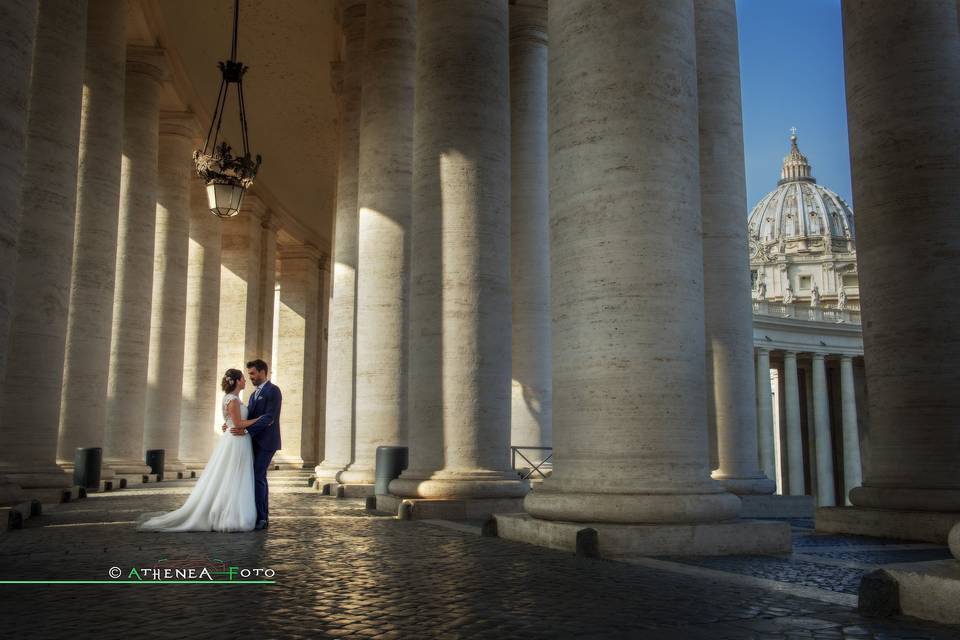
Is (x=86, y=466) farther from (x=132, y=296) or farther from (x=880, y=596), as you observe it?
(x=880, y=596)

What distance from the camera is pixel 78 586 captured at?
1511 cm

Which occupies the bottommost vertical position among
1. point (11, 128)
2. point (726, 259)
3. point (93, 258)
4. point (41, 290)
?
point (41, 290)

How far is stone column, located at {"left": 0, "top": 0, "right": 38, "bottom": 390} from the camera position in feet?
72.0

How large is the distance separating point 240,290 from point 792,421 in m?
107

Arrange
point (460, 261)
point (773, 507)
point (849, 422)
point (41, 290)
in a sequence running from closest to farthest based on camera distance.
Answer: point (460, 261) < point (41, 290) < point (773, 507) < point (849, 422)

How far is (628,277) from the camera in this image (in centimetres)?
1962

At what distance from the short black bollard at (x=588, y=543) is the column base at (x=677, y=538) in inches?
2.3

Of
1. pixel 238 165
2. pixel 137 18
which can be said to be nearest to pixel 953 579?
pixel 238 165

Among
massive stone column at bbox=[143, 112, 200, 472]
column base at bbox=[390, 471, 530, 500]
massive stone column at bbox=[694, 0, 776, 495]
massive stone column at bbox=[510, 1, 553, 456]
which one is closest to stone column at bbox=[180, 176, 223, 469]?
massive stone column at bbox=[143, 112, 200, 472]

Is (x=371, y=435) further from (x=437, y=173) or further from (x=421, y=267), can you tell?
(x=437, y=173)

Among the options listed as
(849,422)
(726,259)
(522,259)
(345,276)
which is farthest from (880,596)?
(849,422)

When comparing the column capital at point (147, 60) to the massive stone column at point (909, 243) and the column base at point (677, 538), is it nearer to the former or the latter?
the massive stone column at point (909, 243)

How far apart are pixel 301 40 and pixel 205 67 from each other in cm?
877

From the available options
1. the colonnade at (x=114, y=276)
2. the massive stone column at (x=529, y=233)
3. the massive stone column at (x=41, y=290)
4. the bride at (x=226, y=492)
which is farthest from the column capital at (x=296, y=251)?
the bride at (x=226, y=492)
